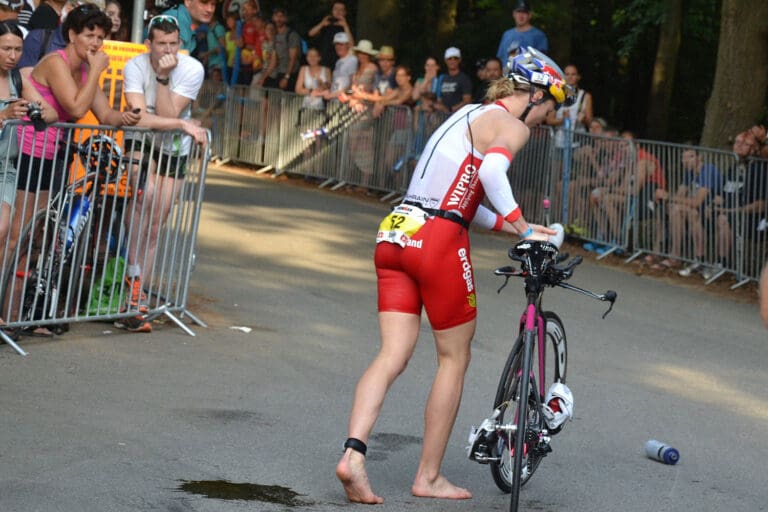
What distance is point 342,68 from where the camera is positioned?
21.0 m

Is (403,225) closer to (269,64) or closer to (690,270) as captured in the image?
(690,270)

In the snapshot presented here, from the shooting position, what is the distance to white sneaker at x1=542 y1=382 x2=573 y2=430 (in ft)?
20.9

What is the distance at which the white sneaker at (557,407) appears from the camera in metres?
6.36

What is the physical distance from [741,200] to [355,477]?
9198 millimetres

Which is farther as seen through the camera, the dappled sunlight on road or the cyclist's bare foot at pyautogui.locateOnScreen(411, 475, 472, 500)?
the dappled sunlight on road

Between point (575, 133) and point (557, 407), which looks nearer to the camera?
point (557, 407)

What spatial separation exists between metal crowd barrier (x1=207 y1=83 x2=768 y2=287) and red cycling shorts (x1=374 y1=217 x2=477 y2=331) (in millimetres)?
7185

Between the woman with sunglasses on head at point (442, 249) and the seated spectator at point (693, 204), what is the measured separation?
8.62 meters

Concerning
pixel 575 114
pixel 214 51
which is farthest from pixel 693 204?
pixel 214 51

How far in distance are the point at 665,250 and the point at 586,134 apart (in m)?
1.90

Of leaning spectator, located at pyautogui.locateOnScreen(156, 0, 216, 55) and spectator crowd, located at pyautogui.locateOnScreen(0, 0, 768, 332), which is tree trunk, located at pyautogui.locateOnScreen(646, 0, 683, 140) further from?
leaning spectator, located at pyautogui.locateOnScreen(156, 0, 216, 55)

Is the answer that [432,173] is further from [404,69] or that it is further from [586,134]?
[404,69]

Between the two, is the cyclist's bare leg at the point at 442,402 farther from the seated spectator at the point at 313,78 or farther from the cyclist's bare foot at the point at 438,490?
the seated spectator at the point at 313,78

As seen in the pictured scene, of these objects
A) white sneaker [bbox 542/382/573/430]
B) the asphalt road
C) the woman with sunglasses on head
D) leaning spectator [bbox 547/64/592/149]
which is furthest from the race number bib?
leaning spectator [bbox 547/64/592/149]
